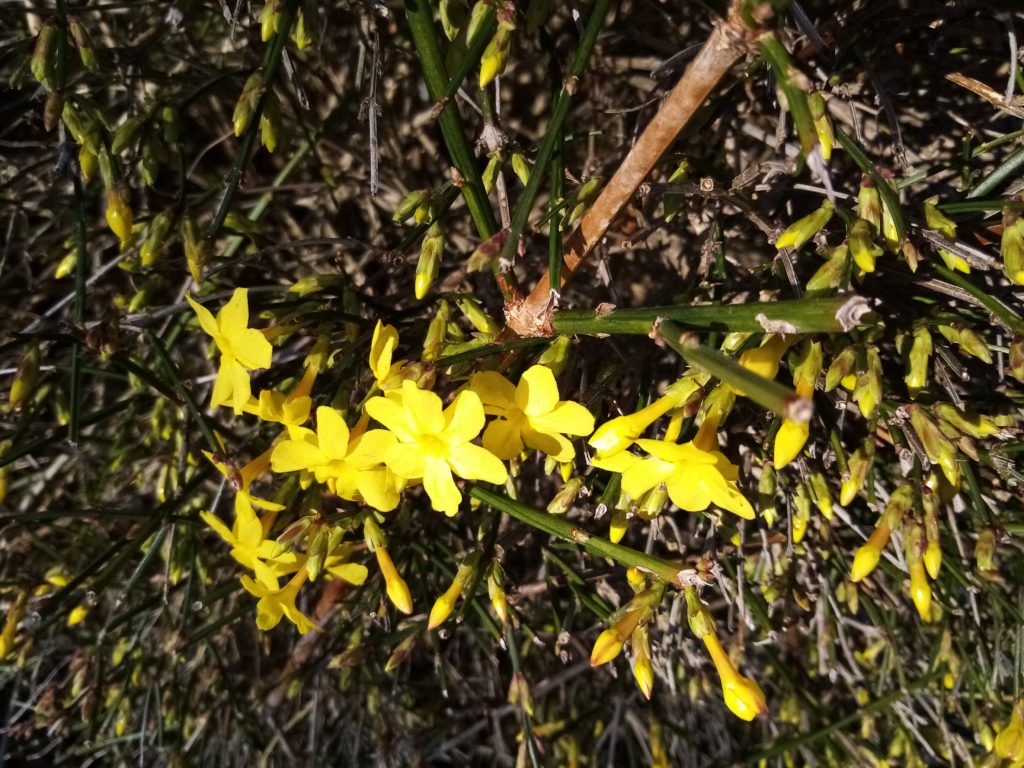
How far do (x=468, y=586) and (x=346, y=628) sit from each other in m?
0.99

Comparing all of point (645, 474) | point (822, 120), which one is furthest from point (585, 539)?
point (822, 120)

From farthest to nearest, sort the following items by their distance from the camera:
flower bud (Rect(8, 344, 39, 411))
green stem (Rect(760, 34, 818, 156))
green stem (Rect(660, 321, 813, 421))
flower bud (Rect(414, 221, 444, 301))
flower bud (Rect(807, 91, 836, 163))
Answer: flower bud (Rect(8, 344, 39, 411)) → flower bud (Rect(414, 221, 444, 301)) → flower bud (Rect(807, 91, 836, 163)) → green stem (Rect(760, 34, 818, 156)) → green stem (Rect(660, 321, 813, 421))

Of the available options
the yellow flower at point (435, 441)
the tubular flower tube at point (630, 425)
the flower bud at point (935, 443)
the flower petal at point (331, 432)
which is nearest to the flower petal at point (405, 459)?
the yellow flower at point (435, 441)

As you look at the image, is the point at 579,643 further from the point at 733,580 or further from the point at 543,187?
the point at 543,187

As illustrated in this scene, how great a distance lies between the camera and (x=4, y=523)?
2033mm

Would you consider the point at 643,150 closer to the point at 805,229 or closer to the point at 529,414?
the point at 805,229

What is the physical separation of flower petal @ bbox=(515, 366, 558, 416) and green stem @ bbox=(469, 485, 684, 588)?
0.30m

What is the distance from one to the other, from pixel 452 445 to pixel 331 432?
23cm

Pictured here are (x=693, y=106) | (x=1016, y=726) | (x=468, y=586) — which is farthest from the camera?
(x=1016, y=726)

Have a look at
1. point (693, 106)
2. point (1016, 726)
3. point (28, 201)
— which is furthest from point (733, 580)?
point (28, 201)

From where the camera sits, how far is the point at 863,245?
1.37 meters

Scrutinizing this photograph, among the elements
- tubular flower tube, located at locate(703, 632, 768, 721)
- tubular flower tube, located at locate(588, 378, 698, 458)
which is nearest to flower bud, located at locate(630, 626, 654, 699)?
tubular flower tube, located at locate(703, 632, 768, 721)

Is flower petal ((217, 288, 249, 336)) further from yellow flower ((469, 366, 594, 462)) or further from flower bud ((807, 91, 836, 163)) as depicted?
flower bud ((807, 91, 836, 163))

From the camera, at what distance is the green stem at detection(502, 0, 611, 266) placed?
1307mm
